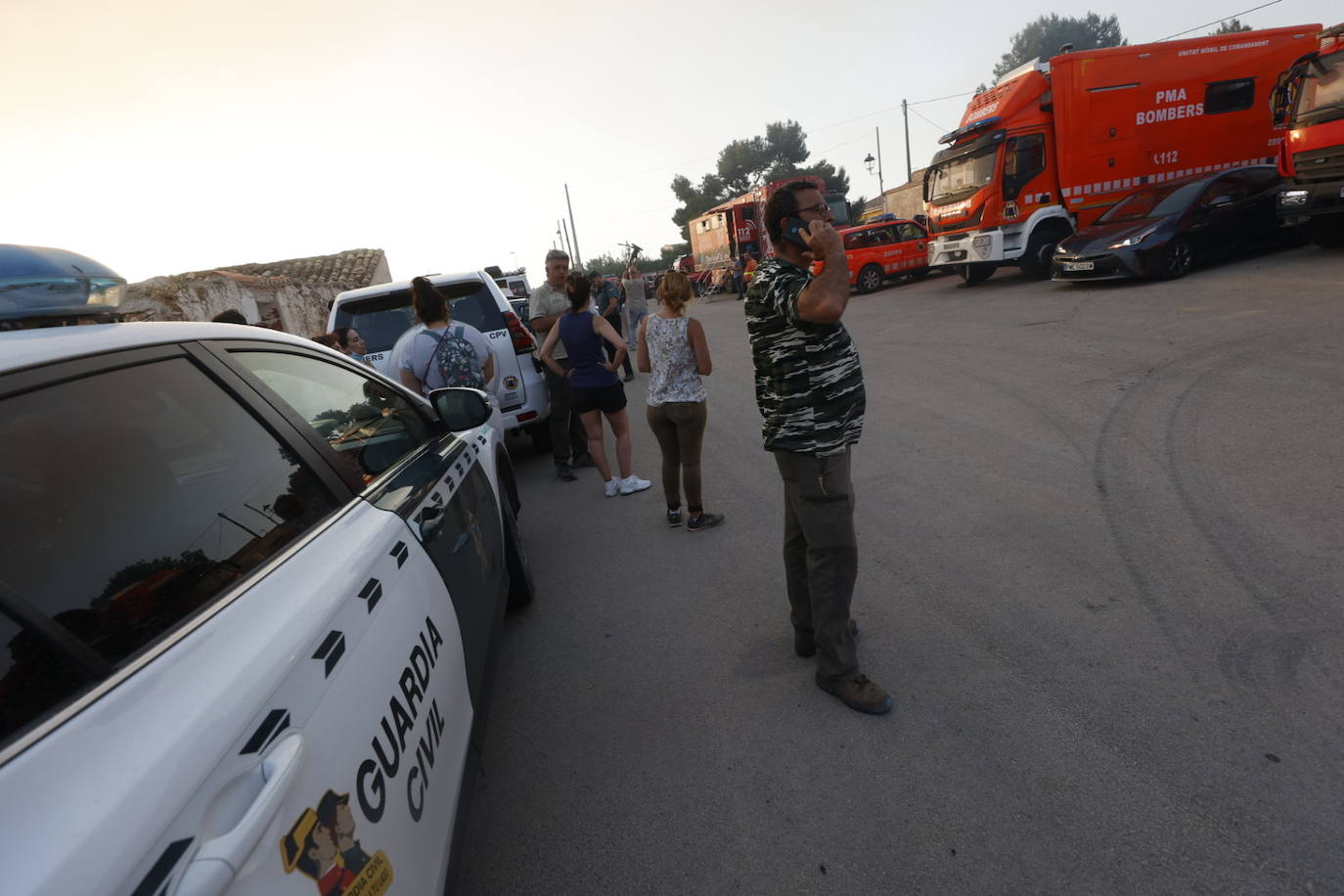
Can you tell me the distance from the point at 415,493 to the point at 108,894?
1.57 m

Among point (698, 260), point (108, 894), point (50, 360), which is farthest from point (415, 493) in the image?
point (698, 260)

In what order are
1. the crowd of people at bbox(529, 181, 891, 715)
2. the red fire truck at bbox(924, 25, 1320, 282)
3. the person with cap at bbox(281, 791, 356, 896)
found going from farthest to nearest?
the red fire truck at bbox(924, 25, 1320, 282)
the crowd of people at bbox(529, 181, 891, 715)
the person with cap at bbox(281, 791, 356, 896)

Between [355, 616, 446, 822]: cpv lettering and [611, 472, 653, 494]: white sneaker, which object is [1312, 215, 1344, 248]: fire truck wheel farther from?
[355, 616, 446, 822]: cpv lettering

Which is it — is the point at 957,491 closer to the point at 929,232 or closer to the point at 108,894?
the point at 108,894

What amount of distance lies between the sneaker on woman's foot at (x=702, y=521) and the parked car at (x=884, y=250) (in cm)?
1458

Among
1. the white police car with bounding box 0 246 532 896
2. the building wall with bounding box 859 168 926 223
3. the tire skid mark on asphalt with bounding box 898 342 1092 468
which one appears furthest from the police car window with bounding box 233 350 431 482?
the building wall with bounding box 859 168 926 223

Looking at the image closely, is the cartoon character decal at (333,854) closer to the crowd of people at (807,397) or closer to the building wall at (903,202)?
the crowd of people at (807,397)

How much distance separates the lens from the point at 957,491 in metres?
4.75

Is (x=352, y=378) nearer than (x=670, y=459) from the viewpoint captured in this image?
Yes

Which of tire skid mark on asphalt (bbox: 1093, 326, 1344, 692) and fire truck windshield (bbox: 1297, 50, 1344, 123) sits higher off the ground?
fire truck windshield (bbox: 1297, 50, 1344, 123)

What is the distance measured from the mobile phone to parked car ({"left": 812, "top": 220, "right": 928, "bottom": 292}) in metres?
16.3

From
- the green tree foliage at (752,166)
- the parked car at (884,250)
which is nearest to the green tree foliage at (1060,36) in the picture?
the green tree foliage at (752,166)

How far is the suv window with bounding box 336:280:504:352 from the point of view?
6.83 meters

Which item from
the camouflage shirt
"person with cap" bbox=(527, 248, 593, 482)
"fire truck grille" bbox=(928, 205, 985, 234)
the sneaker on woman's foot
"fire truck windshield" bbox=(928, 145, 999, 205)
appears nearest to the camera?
the camouflage shirt
